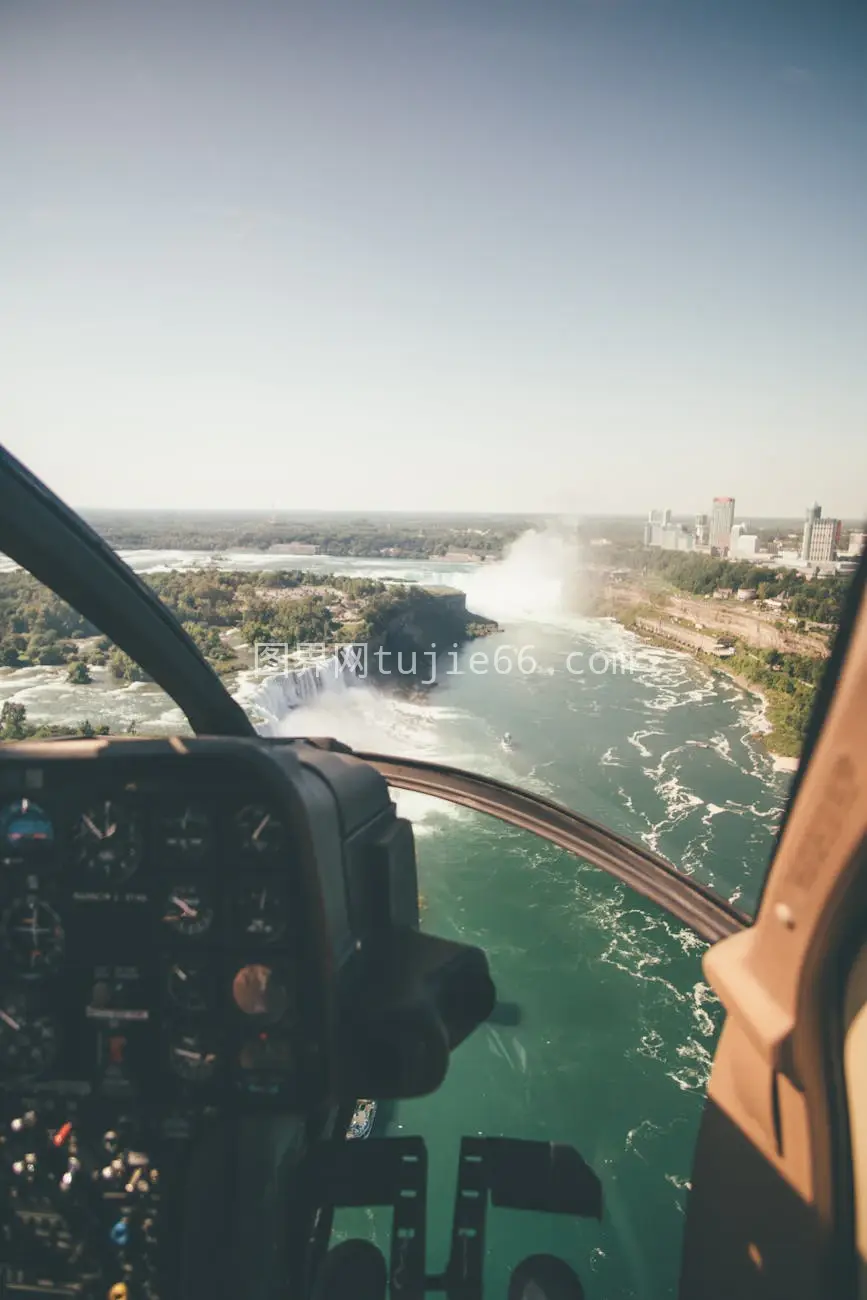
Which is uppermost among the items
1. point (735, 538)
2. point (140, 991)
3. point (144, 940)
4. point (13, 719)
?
point (735, 538)

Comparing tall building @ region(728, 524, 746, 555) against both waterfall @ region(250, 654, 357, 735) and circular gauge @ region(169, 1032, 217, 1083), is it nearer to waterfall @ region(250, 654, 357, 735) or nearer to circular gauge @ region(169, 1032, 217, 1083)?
waterfall @ region(250, 654, 357, 735)

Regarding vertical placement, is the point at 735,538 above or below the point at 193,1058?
above

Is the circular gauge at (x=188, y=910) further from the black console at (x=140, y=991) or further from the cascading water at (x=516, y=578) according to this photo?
the cascading water at (x=516, y=578)

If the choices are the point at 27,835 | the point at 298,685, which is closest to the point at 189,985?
the point at 27,835

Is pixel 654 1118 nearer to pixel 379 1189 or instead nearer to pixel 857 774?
pixel 379 1189

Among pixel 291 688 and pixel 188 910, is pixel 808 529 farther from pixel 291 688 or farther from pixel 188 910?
pixel 291 688

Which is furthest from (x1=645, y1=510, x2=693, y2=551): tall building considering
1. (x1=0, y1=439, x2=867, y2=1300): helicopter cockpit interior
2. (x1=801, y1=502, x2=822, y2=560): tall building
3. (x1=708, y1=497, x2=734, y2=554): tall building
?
(x1=0, y1=439, x2=867, y2=1300): helicopter cockpit interior

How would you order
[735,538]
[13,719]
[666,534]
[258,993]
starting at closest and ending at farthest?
1. [258,993]
2. [13,719]
3. [735,538]
4. [666,534]
